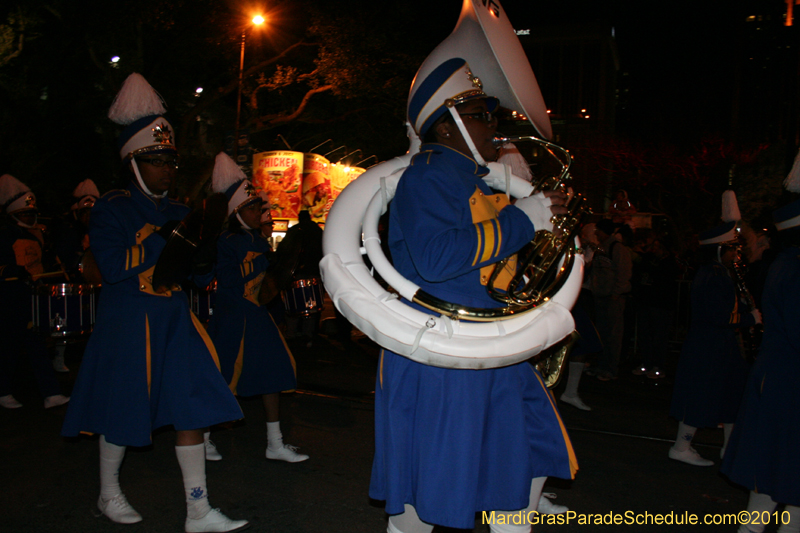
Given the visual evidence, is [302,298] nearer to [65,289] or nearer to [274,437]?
[274,437]

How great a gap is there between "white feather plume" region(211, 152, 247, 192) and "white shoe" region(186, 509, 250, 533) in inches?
98.5

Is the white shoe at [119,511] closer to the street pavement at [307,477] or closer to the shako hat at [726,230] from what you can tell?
the street pavement at [307,477]

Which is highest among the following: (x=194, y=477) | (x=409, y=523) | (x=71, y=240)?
(x=71, y=240)

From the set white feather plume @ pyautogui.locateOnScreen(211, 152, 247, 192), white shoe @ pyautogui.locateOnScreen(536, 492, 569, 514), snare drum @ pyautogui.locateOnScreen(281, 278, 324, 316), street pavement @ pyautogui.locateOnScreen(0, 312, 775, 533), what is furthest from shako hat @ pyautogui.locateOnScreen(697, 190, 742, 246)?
white feather plume @ pyautogui.locateOnScreen(211, 152, 247, 192)

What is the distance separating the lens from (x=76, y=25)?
1456 centimetres

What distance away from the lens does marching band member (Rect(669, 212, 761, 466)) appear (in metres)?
4.61

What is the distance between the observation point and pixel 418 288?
223 cm

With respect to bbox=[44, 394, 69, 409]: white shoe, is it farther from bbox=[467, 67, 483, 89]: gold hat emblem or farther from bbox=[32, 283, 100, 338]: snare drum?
bbox=[467, 67, 483, 89]: gold hat emblem

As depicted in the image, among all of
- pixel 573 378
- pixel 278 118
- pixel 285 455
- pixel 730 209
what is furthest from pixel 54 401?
pixel 278 118

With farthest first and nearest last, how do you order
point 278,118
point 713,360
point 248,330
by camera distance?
1. point 278,118
2. point 713,360
3. point 248,330

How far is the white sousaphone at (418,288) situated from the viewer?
2.09 meters

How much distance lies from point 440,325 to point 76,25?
1595 cm

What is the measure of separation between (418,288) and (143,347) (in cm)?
171

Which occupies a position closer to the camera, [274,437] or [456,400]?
[456,400]
